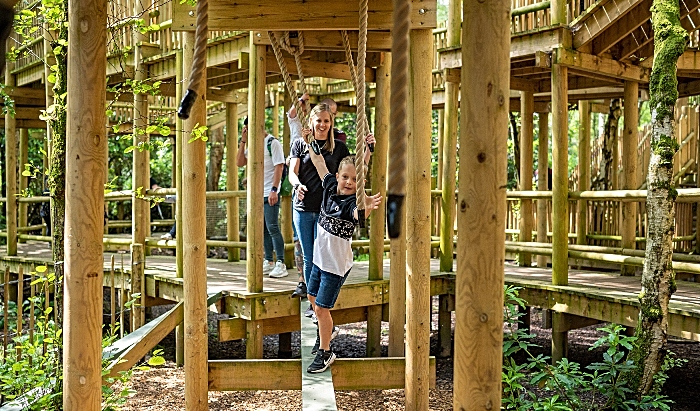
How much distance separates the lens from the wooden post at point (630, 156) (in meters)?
9.00

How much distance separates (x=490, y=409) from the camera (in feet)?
8.14

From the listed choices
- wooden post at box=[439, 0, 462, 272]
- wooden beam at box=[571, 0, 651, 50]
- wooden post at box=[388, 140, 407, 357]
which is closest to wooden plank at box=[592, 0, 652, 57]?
wooden beam at box=[571, 0, 651, 50]

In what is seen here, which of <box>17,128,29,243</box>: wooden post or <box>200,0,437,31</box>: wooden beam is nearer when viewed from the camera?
<box>200,0,437,31</box>: wooden beam

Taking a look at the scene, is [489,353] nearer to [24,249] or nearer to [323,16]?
[323,16]

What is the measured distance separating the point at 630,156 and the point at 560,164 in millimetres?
1699

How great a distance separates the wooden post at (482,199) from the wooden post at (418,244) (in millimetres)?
2593

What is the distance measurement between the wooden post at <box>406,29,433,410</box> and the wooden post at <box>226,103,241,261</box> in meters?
5.02

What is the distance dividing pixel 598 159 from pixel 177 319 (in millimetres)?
13154

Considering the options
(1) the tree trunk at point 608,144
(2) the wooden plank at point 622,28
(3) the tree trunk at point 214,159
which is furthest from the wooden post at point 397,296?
(3) the tree trunk at point 214,159

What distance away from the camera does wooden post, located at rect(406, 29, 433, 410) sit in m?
5.11

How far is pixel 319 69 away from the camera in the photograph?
7.87 metres

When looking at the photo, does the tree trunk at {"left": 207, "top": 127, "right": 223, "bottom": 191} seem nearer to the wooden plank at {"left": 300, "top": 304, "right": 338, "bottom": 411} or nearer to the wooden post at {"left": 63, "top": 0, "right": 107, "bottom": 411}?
the wooden plank at {"left": 300, "top": 304, "right": 338, "bottom": 411}

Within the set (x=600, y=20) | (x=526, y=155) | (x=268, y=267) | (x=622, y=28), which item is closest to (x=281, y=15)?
(x=600, y=20)

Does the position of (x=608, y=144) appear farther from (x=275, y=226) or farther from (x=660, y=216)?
(x=660, y=216)
